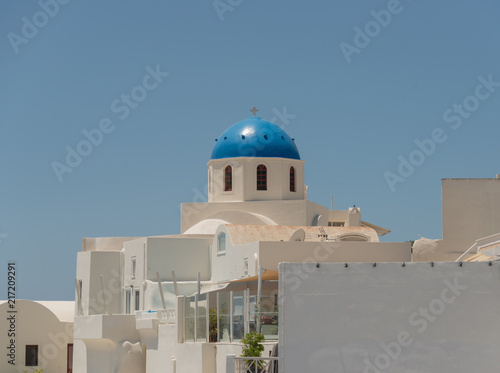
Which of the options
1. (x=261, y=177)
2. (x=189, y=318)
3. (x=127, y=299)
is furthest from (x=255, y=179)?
(x=189, y=318)

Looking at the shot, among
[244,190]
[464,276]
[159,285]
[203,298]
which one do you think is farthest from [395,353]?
[244,190]

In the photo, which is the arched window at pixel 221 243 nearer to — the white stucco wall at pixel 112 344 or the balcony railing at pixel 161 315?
the balcony railing at pixel 161 315

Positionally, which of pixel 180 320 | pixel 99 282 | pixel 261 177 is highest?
pixel 261 177

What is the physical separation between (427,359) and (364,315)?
5.64 feet

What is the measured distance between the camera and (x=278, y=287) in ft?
83.8

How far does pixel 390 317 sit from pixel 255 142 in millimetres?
20860

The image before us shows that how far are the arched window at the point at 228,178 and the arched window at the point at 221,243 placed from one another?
21.1 ft

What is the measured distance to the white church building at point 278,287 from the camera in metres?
22.8

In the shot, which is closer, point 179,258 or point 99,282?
point 179,258

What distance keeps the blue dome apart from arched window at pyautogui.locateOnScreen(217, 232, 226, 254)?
6590mm

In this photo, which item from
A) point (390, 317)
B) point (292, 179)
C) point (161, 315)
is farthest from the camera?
point (292, 179)

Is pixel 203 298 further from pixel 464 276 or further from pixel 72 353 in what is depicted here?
pixel 72 353

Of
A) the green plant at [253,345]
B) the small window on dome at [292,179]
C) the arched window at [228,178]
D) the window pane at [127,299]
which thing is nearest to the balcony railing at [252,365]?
the green plant at [253,345]

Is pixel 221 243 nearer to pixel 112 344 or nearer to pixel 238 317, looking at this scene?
pixel 112 344
